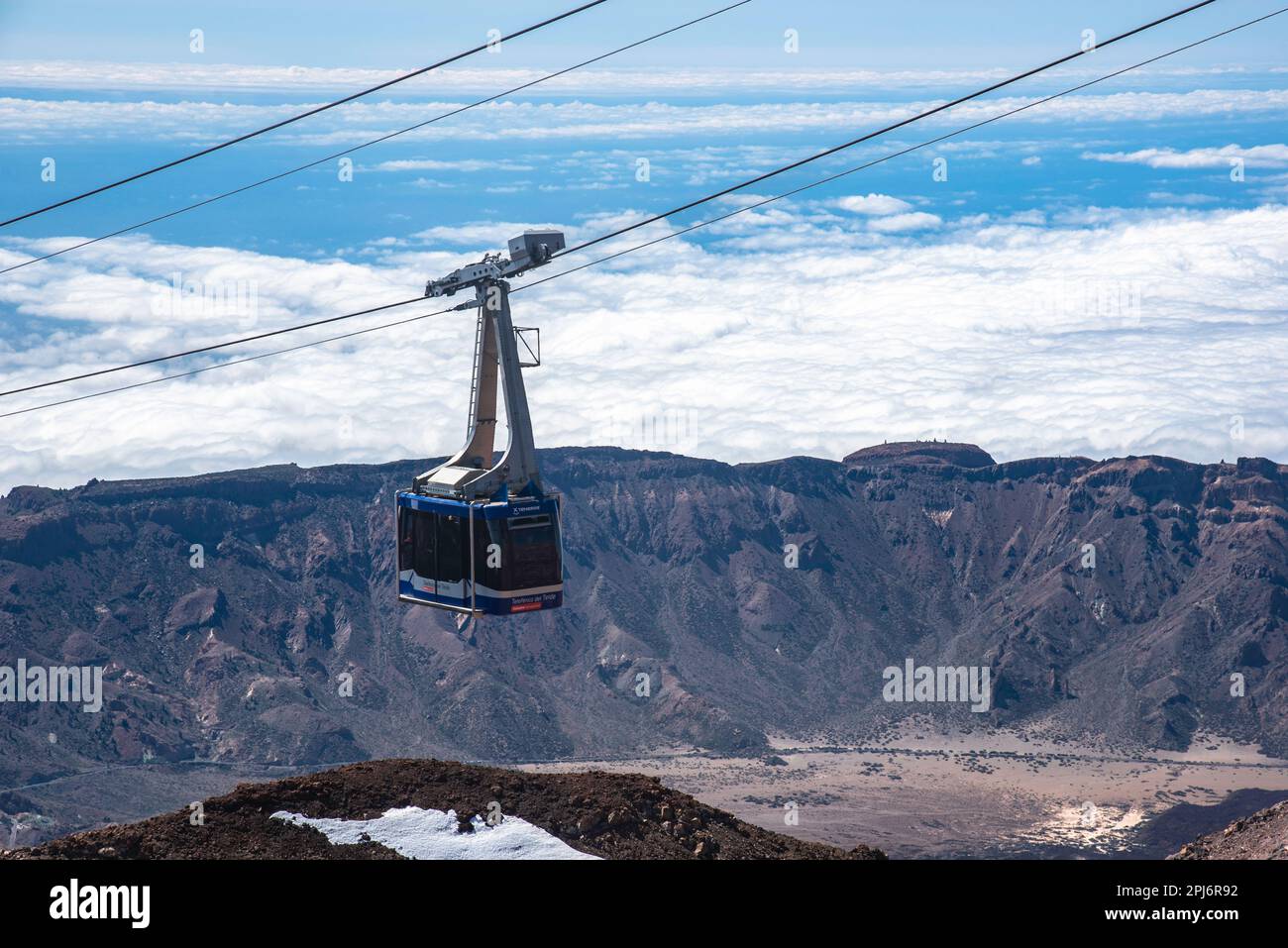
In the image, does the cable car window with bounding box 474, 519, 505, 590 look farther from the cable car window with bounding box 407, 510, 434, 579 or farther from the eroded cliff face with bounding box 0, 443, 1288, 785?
the eroded cliff face with bounding box 0, 443, 1288, 785

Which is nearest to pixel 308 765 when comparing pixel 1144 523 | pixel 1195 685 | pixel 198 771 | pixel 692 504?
pixel 198 771

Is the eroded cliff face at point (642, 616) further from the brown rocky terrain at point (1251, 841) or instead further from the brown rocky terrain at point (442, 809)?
the brown rocky terrain at point (1251, 841)

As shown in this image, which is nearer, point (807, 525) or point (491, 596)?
point (491, 596)

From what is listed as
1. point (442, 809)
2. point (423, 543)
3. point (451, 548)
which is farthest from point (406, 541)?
point (442, 809)

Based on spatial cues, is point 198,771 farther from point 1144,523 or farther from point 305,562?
point 1144,523

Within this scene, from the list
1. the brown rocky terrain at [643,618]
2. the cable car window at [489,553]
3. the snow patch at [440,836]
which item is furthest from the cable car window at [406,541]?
the brown rocky terrain at [643,618]

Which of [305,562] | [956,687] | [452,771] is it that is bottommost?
[956,687]
